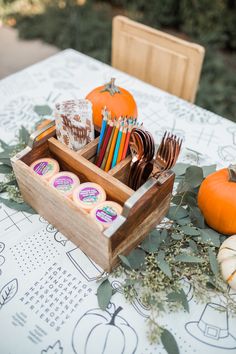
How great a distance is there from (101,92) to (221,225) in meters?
0.49

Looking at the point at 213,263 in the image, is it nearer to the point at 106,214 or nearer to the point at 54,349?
the point at 106,214

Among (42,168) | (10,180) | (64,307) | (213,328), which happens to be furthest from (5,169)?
(213,328)

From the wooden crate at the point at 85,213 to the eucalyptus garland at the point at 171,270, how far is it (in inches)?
1.3

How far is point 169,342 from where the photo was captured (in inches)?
25.9

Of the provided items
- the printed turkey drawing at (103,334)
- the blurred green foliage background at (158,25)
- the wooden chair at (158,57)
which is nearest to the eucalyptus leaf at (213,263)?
the printed turkey drawing at (103,334)

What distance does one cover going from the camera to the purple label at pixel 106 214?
0.71 m

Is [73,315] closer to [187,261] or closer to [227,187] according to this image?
[187,261]

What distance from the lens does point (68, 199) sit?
72 cm

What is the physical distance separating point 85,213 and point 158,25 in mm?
3181

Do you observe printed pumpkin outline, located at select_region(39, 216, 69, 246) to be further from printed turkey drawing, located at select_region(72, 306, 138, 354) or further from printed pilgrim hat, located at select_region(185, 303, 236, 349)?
printed pilgrim hat, located at select_region(185, 303, 236, 349)

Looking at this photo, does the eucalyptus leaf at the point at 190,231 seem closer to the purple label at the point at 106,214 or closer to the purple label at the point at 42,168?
the purple label at the point at 106,214

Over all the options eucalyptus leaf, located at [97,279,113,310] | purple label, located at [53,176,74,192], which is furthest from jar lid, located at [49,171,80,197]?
eucalyptus leaf, located at [97,279,113,310]

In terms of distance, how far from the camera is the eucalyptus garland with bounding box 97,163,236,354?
2.31 ft

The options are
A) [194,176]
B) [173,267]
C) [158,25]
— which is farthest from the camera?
[158,25]
